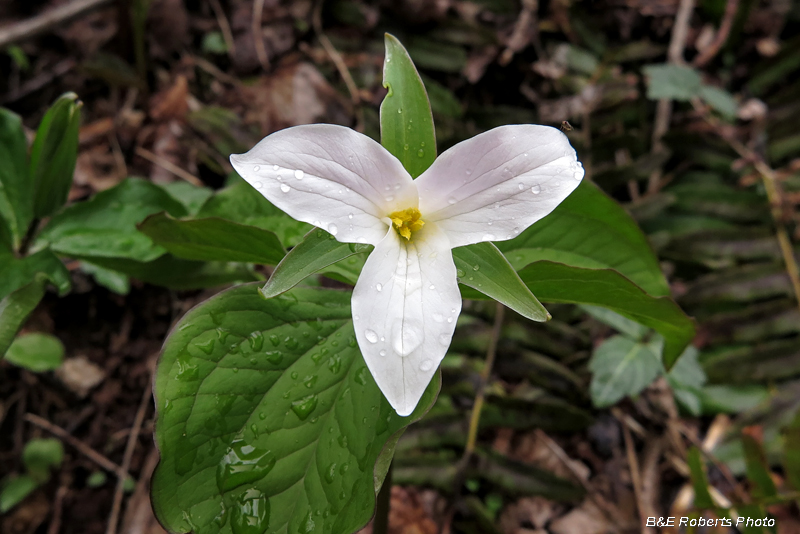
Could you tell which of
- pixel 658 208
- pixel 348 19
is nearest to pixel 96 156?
pixel 348 19

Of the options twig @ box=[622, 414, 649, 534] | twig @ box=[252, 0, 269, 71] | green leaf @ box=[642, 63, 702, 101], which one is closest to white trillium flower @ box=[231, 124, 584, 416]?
twig @ box=[622, 414, 649, 534]

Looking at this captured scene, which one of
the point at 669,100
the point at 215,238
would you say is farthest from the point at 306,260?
the point at 669,100

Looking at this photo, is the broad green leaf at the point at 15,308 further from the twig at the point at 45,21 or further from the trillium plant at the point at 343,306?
the twig at the point at 45,21

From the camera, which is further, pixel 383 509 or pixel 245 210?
pixel 245 210

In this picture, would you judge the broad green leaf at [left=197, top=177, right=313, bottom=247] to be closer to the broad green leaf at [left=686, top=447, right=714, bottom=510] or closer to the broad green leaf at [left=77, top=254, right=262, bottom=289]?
the broad green leaf at [left=77, top=254, right=262, bottom=289]

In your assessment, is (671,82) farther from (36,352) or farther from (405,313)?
(36,352)

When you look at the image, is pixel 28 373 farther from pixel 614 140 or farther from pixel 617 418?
pixel 614 140

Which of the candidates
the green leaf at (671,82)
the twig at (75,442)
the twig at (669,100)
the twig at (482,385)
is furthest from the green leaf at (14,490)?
the green leaf at (671,82)
